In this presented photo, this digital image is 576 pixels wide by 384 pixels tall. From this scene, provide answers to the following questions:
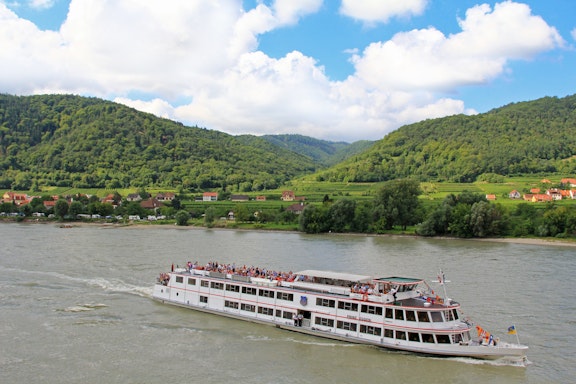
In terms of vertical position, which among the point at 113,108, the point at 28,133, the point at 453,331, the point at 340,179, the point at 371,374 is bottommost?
the point at 371,374

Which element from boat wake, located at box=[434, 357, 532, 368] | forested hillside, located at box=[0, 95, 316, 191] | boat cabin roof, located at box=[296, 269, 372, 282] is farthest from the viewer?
forested hillside, located at box=[0, 95, 316, 191]

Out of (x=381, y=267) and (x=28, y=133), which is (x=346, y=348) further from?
(x=28, y=133)

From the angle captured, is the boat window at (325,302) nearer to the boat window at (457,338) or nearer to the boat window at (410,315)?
the boat window at (410,315)

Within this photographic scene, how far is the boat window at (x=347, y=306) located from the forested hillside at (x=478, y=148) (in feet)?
390

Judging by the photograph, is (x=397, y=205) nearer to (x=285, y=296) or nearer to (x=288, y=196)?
(x=288, y=196)

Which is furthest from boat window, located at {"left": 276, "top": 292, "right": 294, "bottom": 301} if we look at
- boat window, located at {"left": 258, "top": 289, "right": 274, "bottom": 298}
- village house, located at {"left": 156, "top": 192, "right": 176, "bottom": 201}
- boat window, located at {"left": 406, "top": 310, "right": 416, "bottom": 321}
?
village house, located at {"left": 156, "top": 192, "right": 176, "bottom": 201}

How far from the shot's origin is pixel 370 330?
28.5 meters

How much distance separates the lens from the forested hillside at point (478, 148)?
471ft

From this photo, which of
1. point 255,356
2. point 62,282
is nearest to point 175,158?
point 62,282

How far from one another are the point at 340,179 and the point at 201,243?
9637cm

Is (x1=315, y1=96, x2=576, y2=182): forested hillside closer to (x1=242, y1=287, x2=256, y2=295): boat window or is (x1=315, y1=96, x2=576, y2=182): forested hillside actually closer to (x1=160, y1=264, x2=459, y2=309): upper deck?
(x1=160, y1=264, x2=459, y2=309): upper deck

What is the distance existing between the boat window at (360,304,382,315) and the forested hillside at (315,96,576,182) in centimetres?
11927

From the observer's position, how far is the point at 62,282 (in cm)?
4316

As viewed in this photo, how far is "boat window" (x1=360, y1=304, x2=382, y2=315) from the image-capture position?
28.3 metres
